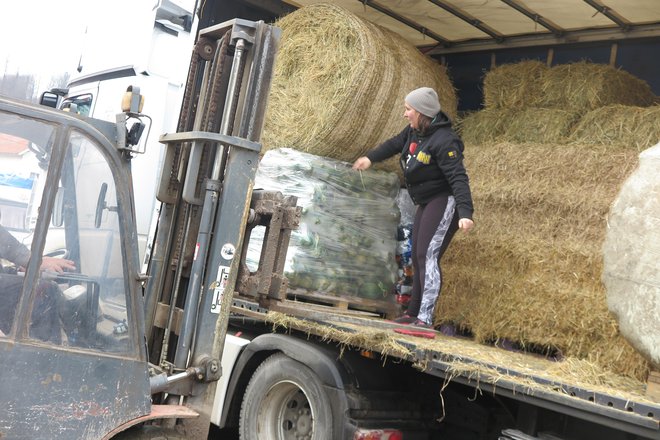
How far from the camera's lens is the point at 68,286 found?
3.21 meters

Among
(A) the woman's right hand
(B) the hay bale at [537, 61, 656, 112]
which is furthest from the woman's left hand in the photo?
(B) the hay bale at [537, 61, 656, 112]

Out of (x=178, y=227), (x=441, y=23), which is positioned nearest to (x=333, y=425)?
(x=178, y=227)

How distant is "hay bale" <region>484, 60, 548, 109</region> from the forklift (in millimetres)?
3127

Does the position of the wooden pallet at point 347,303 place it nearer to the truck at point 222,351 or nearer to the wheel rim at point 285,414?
the truck at point 222,351

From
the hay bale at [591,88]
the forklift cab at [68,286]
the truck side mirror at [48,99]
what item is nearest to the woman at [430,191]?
the hay bale at [591,88]

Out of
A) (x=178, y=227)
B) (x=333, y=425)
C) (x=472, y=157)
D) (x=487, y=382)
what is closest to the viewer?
(x=487, y=382)

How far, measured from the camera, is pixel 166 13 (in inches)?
275

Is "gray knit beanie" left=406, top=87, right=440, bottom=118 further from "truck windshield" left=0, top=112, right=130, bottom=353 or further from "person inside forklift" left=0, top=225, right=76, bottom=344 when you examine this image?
"person inside forklift" left=0, top=225, right=76, bottom=344

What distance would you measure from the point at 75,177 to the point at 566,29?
4.94m

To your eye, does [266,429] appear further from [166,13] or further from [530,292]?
[166,13]

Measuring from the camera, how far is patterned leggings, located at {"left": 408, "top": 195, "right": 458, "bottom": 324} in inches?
221

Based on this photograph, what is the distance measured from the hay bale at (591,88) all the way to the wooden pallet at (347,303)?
6.95 feet

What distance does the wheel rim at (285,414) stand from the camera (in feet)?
16.6

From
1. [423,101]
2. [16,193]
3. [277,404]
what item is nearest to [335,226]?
[423,101]
